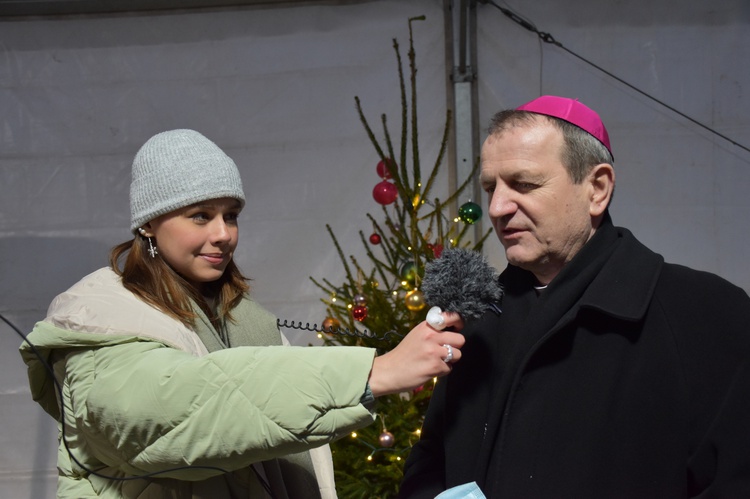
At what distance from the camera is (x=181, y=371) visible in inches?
68.4

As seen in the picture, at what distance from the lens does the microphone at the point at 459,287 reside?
1.76 meters

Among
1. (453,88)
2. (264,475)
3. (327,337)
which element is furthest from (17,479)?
(453,88)

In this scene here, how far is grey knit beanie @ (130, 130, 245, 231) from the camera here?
2064mm

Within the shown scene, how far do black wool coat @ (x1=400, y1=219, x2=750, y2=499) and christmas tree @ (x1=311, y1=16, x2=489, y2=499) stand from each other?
1.68 metres

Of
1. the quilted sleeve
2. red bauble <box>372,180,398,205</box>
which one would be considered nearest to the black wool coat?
the quilted sleeve

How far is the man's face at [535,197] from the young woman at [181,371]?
0.85 ft

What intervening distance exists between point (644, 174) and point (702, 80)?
1.71 ft

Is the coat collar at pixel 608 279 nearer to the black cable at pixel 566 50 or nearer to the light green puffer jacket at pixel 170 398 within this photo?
the light green puffer jacket at pixel 170 398

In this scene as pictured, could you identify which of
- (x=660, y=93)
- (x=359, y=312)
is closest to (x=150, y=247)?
(x=359, y=312)

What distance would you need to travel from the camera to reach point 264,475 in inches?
85.3

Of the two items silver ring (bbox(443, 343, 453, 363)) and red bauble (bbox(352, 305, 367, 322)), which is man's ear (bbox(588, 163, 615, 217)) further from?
red bauble (bbox(352, 305, 367, 322))

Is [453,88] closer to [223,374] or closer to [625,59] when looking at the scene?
[625,59]

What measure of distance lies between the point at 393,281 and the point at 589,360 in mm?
2376

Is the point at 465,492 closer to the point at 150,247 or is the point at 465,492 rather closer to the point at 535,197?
the point at 535,197
